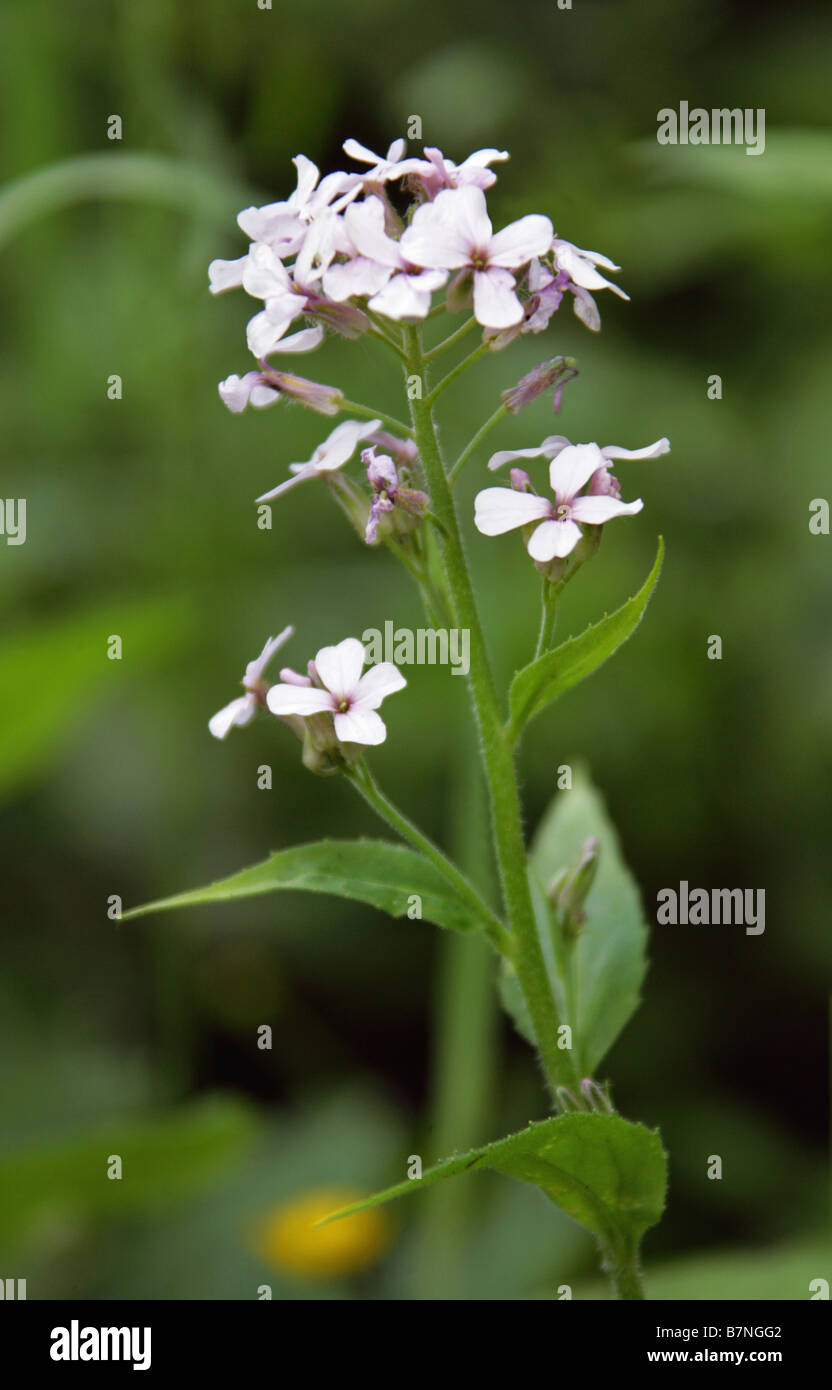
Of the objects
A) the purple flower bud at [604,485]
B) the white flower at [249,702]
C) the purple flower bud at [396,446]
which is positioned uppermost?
the purple flower bud at [396,446]

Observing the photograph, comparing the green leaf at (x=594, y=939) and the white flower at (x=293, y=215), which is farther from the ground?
the white flower at (x=293, y=215)

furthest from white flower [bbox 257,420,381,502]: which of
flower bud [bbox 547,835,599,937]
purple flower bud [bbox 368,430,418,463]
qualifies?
flower bud [bbox 547,835,599,937]

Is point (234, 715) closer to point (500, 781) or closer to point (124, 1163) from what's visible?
point (500, 781)

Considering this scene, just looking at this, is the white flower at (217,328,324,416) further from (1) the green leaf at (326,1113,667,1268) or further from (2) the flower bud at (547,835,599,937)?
(1) the green leaf at (326,1113,667,1268)

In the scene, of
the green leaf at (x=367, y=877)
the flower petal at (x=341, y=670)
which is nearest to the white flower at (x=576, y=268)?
the flower petal at (x=341, y=670)

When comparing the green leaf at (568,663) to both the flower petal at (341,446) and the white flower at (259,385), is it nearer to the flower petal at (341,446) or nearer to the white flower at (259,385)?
the flower petal at (341,446)

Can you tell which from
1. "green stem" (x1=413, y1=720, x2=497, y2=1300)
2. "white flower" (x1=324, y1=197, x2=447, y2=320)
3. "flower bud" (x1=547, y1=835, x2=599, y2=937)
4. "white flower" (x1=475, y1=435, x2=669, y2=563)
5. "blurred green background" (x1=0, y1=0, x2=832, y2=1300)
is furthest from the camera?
"blurred green background" (x1=0, y1=0, x2=832, y2=1300)
